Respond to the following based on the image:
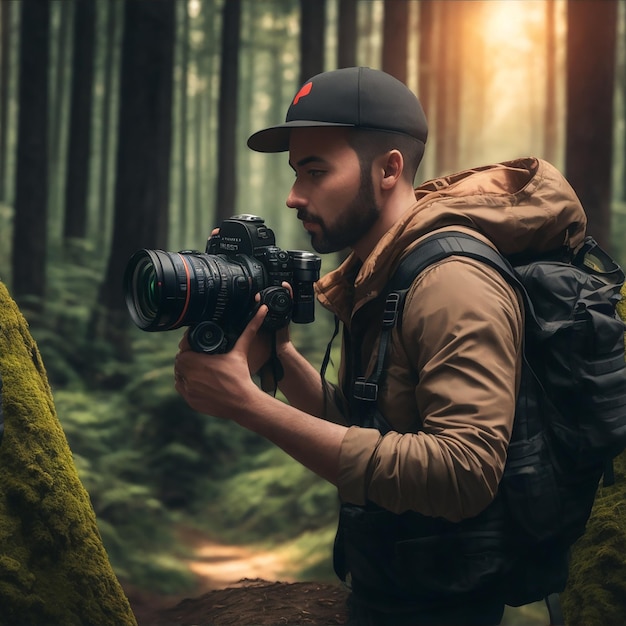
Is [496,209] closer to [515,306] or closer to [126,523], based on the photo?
[515,306]

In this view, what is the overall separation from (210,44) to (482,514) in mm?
27211

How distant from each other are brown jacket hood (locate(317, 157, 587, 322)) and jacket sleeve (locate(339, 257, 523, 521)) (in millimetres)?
216

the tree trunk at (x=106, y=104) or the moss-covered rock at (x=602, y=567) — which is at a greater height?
the tree trunk at (x=106, y=104)

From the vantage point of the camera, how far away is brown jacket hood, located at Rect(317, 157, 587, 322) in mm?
2855

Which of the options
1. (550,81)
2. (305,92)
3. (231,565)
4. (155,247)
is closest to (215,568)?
(231,565)

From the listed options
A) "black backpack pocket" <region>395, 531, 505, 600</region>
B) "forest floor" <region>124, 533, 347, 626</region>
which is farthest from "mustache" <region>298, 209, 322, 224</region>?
"forest floor" <region>124, 533, 347, 626</region>

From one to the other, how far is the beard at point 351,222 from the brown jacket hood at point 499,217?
208mm

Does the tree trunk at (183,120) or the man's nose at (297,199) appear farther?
the tree trunk at (183,120)

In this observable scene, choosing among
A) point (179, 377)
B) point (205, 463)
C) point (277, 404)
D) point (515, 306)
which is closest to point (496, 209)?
point (515, 306)

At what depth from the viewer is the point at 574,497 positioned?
288 cm

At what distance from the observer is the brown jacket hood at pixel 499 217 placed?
2.86m

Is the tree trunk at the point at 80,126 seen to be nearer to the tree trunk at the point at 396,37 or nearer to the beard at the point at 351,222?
the tree trunk at the point at 396,37

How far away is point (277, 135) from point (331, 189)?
34cm

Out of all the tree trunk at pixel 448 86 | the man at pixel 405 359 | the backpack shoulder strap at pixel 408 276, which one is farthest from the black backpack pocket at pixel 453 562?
the tree trunk at pixel 448 86
